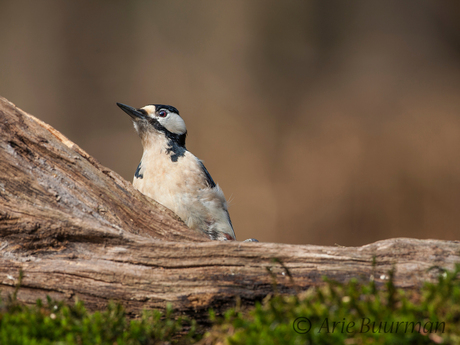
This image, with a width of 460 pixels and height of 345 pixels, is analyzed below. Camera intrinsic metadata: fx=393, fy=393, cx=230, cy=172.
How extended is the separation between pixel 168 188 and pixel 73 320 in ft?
5.18

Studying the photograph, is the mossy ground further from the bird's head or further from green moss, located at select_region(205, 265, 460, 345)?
the bird's head

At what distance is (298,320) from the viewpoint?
2.95ft

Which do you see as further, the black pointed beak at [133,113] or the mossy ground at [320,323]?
the black pointed beak at [133,113]

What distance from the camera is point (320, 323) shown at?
0.88 metres

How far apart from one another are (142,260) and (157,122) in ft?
5.98

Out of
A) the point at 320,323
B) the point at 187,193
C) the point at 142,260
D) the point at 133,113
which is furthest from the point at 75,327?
the point at 133,113

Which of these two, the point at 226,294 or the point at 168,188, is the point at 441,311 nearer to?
the point at 226,294

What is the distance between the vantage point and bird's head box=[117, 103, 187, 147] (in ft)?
9.96

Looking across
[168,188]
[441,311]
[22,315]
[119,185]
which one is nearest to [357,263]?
[441,311]

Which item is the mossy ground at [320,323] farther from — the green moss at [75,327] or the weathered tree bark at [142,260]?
the weathered tree bark at [142,260]

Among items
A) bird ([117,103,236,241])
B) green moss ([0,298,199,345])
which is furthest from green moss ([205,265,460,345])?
bird ([117,103,236,241])

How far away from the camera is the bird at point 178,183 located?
2607 millimetres

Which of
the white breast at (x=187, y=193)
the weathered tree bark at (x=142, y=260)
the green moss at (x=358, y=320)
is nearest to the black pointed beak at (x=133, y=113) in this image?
the white breast at (x=187, y=193)

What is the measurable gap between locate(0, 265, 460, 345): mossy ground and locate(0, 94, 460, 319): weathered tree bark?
21 cm
